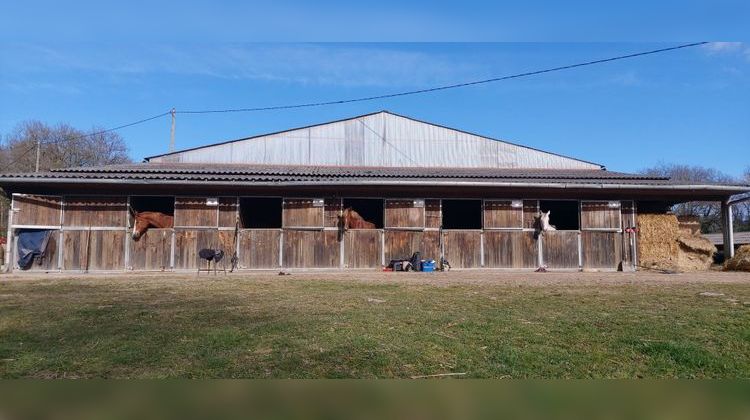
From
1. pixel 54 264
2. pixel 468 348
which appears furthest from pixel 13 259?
pixel 468 348

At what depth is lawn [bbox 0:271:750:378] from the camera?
4.18m

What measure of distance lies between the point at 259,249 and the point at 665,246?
1462cm

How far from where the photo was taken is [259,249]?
17750 mm

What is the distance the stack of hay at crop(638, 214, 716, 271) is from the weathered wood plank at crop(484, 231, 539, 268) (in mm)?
4025

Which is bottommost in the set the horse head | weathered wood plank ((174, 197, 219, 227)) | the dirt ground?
the dirt ground

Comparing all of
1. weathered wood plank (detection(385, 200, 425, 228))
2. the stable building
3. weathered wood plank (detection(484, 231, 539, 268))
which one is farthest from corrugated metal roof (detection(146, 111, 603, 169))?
weathered wood plank (detection(484, 231, 539, 268))

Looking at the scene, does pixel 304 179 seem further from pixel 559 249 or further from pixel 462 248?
pixel 559 249

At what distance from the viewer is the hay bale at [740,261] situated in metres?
17.6

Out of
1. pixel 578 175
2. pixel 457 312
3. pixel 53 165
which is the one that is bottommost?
pixel 457 312

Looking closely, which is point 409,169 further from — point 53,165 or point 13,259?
point 53,165

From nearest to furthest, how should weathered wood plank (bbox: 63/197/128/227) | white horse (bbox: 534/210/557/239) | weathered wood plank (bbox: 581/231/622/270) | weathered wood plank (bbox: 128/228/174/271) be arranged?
1. weathered wood plank (bbox: 63/197/128/227)
2. weathered wood plank (bbox: 128/228/174/271)
3. white horse (bbox: 534/210/557/239)
4. weathered wood plank (bbox: 581/231/622/270)

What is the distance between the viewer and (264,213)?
21375 millimetres

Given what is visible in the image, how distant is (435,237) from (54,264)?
12.8 meters

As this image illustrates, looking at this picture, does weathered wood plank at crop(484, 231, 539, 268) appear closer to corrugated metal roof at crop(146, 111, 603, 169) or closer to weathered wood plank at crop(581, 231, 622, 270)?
weathered wood plank at crop(581, 231, 622, 270)
